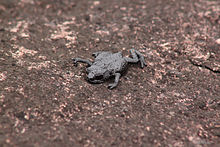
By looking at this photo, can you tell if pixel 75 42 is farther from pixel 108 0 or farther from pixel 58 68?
pixel 108 0

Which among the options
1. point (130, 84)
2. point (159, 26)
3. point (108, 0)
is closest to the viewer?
point (130, 84)


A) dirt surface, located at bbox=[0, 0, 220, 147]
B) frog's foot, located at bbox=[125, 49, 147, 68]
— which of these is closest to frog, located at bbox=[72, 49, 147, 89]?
frog's foot, located at bbox=[125, 49, 147, 68]

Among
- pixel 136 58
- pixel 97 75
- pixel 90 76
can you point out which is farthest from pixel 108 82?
pixel 136 58

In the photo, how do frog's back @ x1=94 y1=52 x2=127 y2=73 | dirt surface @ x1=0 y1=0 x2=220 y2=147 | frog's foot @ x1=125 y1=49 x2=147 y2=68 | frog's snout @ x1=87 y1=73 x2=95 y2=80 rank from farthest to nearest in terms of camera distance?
frog's foot @ x1=125 y1=49 x2=147 y2=68
frog's back @ x1=94 y1=52 x2=127 y2=73
frog's snout @ x1=87 y1=73 x2=95 y2=80
dirt surface @ x1=0 y1=0 x2=220 y2=147

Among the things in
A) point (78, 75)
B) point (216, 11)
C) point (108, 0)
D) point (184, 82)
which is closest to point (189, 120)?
point (184, 82)

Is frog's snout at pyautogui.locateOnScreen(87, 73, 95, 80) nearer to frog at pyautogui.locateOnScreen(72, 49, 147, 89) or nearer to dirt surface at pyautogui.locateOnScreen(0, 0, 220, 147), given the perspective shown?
frog at pyautogui.locateOnScreen(72, 49, 147, 89)

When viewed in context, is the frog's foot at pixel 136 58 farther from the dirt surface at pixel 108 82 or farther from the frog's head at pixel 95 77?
the frog's head at pixel 95 77
